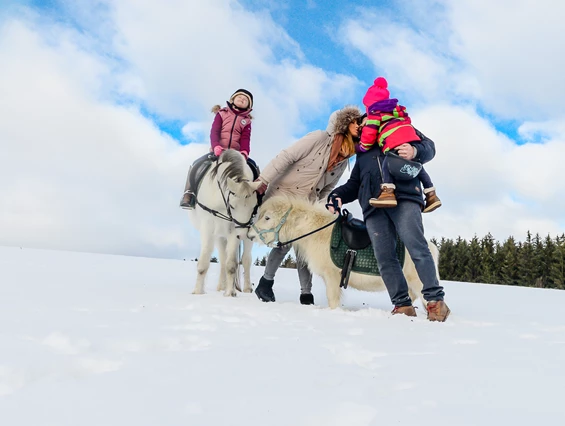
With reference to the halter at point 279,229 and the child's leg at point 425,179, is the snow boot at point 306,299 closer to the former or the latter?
the halter at point 279,229

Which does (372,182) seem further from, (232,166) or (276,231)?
(232,166)

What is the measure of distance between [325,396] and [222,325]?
1.62 meters

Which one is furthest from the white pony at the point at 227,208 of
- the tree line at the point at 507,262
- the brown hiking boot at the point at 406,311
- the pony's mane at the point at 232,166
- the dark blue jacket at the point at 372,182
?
the tree line at the point at 507,262

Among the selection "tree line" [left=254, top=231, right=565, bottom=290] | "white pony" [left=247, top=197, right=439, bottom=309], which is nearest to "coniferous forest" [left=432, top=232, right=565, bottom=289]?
"tree line" [left=254, top=231, right=565, bottom=290]

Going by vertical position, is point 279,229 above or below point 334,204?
below

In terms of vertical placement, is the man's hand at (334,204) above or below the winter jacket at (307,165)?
below

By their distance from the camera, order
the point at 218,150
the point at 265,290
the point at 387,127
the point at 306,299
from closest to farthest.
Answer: the point at 387,127
the point at 306,299
the point at 265,290
the point at 218,150

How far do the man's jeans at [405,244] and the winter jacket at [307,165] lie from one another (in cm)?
124

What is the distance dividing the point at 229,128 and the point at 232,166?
116 centimetres

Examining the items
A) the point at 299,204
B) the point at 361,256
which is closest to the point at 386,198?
the point at 361,256

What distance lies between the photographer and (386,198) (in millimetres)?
4293

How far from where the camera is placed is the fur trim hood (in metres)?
5.24

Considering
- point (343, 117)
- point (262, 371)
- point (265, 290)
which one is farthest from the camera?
point (265, 290)

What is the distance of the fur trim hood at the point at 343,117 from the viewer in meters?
5.24
